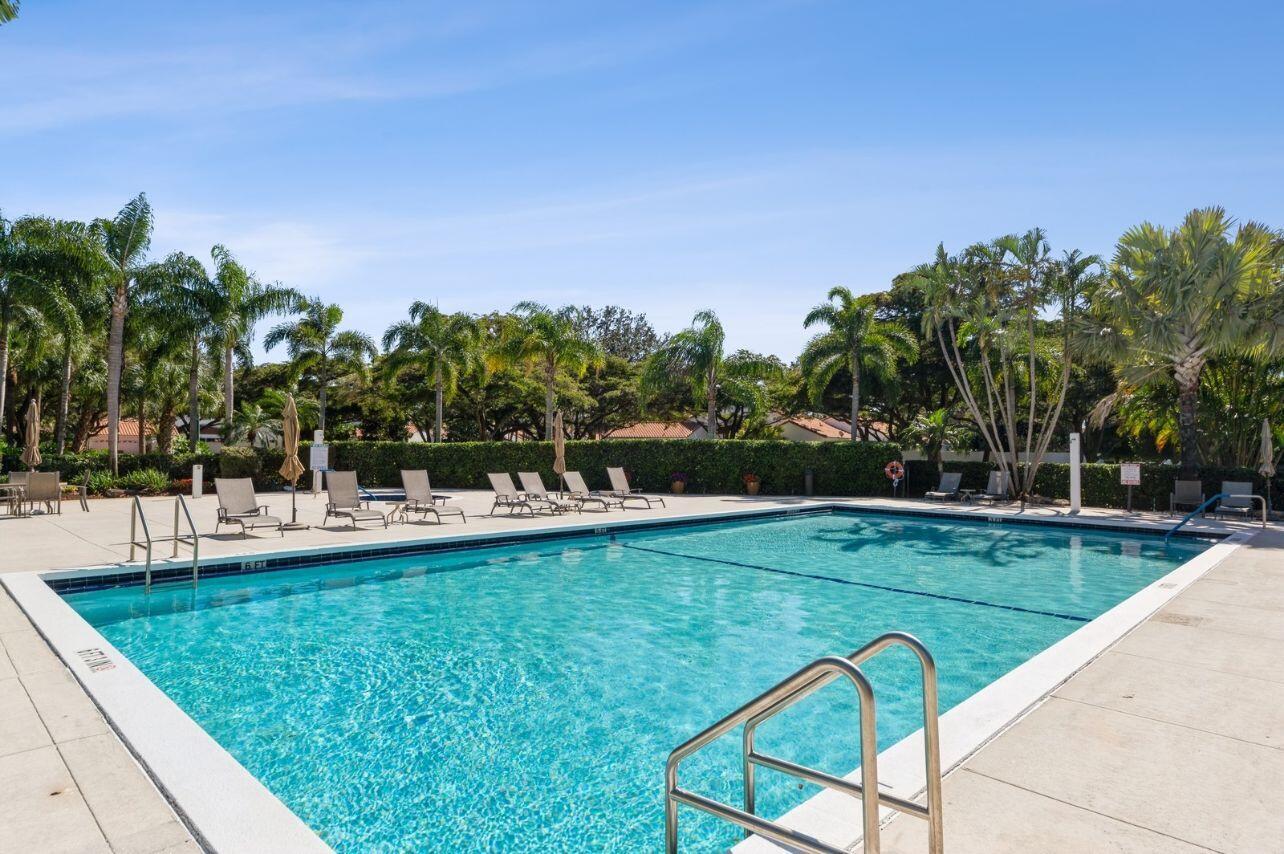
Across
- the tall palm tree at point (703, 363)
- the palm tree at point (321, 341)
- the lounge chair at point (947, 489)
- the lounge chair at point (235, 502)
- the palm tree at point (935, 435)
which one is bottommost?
the lounge chair at point (947, 489)

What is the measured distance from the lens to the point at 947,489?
21.8m

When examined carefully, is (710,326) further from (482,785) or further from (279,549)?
(482,785)

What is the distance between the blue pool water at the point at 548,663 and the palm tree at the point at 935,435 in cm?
1135

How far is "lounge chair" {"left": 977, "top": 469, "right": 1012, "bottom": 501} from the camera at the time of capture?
21.4m

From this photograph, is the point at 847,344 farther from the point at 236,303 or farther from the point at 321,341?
the point at 321,341

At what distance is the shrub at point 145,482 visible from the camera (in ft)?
72.1

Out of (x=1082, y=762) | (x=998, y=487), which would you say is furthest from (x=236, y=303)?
(x=1082, y=762)

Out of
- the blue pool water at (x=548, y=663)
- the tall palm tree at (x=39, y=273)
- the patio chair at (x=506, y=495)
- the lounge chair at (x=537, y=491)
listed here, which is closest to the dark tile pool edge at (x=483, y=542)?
the blue pool water at (x=548, y=663)

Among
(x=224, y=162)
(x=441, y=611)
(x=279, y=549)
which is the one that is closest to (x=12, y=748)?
(x=441, y=611)

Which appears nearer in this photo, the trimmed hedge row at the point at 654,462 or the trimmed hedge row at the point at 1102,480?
the trimmed hedge row at the point at 1102,480

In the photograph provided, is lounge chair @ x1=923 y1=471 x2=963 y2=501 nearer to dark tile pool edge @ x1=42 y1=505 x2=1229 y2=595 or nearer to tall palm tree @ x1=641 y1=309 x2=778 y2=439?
dark tile pool edge @ x1=42 y1=505 x2=1229 y2=595

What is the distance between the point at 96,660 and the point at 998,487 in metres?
21.6

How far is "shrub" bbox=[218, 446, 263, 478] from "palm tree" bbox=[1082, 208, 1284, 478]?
25.2m

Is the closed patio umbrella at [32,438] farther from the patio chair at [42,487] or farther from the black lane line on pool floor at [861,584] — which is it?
the black lane line on pool floor at [861,584]
